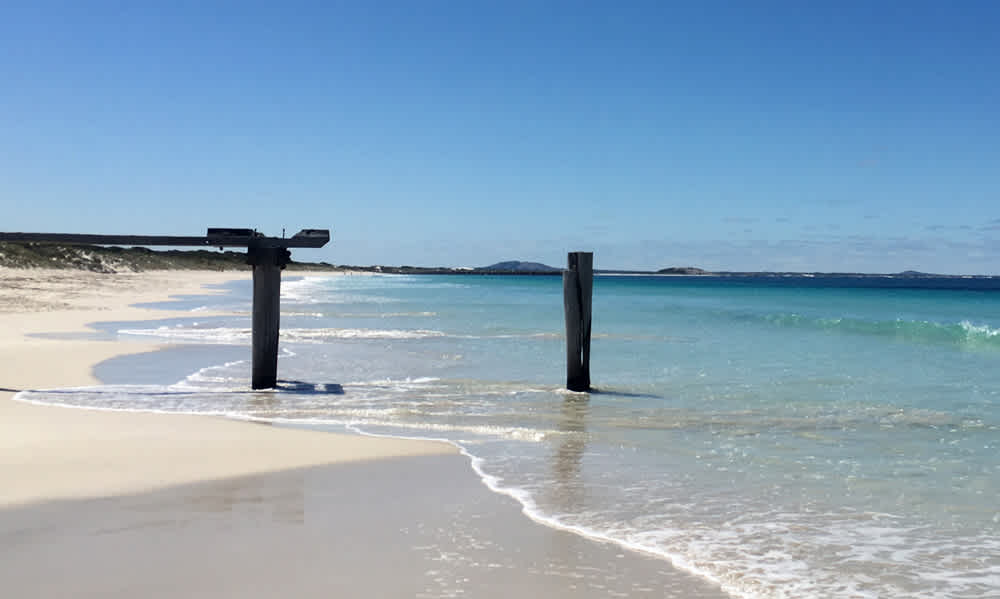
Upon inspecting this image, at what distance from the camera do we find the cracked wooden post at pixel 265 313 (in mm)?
12492

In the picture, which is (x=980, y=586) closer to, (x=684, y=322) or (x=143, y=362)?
(x=143, y=362)

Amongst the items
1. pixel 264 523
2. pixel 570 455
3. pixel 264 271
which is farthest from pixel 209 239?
pixel 264 523

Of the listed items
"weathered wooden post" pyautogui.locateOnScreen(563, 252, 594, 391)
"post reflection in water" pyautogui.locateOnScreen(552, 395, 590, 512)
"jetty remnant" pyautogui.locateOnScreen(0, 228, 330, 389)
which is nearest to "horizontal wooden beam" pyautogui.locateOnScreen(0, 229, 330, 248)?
"jetty remnant" pyautogui.locateOnScreen(0, 228, 330, 389)

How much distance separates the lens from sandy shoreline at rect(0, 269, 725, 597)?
469cm

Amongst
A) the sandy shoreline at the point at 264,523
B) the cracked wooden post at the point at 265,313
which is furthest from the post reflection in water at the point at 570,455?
the cracked wooden post at the point at 265,313

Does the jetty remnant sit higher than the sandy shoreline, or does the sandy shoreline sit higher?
the jetty remnant

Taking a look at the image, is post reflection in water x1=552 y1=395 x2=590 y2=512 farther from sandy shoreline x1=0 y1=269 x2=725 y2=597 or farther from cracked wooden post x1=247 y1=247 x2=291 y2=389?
cracked wooden post x1=247 y1=247 x2=291 y2=389

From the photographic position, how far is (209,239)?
1297cm

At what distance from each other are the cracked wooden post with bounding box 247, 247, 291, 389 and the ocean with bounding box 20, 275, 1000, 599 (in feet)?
1.30

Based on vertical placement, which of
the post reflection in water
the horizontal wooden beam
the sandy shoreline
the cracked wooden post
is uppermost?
the horizontal wooden beam

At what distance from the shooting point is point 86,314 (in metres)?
27.4

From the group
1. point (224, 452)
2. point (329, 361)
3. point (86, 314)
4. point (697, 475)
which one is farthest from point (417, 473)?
point (86, 314)

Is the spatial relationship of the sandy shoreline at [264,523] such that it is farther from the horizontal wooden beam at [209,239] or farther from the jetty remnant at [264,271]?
the horizontal wooden beam at [209,239]

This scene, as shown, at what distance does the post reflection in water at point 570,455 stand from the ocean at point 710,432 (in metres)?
0.03
